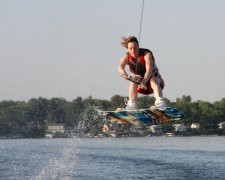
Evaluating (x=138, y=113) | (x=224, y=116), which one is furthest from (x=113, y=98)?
(x=138, y=113)

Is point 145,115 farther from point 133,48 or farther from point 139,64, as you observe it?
point 133,48

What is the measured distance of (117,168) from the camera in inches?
2798

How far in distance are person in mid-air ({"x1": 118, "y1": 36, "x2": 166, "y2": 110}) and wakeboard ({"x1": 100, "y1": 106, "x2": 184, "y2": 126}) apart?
51cm

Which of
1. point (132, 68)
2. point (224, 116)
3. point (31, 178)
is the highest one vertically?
point (224, 116)

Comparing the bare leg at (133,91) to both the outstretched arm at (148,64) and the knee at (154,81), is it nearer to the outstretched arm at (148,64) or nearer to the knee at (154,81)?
the knee at (154,81)

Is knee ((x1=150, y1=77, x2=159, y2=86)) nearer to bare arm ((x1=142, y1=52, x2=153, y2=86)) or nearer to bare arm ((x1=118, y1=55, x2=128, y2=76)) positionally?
bare arm ((x1=142, y1=52, x2=153, y2=86))

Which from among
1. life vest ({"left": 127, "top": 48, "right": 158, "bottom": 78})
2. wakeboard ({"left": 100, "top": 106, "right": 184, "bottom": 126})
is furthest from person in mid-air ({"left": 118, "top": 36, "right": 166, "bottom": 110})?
wakeboard ({"left": 100, "top": 106, "right": 184, "bottom": 126})

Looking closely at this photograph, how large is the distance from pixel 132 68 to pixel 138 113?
6.26 feet

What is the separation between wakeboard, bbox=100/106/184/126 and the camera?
28.0m

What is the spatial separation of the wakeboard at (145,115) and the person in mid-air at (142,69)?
512mm

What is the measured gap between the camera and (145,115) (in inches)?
1126

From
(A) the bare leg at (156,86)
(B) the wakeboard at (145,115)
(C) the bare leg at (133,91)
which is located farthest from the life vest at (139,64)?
(B) the wakeboard at (145,115)

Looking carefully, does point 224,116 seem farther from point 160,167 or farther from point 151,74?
point 151,74

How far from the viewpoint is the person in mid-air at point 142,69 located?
89.2ft
